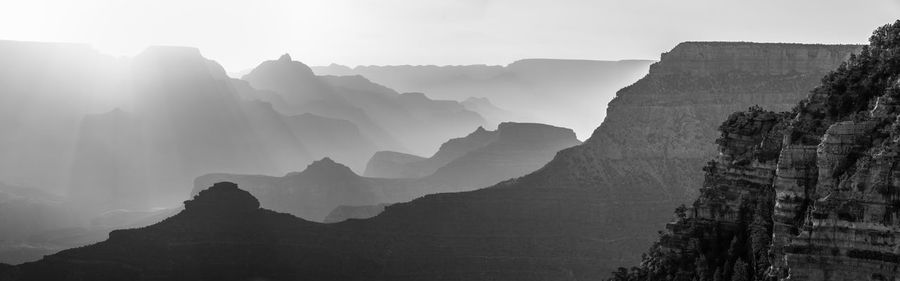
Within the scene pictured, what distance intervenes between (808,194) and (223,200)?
59666mm

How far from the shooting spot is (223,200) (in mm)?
83500

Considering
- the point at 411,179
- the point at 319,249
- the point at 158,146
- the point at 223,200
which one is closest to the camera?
the point at 319,249

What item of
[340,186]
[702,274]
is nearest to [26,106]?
[340,186]

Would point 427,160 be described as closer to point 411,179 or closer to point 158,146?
point 411,179

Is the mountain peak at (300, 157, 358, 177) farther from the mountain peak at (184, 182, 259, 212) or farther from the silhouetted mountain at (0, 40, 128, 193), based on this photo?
the silhouetted mountain at (0, 40, 128, 193)

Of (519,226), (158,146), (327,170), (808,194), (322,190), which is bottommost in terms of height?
(808,194)

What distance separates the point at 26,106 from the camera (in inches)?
7657

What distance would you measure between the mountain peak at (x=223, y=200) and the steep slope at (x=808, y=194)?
47416mm

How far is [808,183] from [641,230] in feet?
199

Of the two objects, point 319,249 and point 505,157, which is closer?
point 319,249

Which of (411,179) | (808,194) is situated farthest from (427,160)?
(808,194)

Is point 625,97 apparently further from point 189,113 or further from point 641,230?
point 189,113

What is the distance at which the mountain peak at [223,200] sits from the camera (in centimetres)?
8250

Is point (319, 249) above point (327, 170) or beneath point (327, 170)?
beneath
